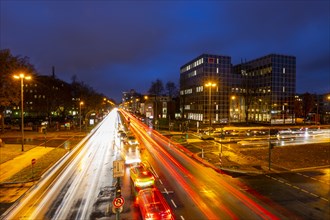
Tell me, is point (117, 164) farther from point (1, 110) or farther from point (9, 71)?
point (1, 110)

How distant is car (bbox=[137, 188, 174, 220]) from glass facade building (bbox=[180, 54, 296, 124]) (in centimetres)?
6674

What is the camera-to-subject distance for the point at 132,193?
60.4 feet

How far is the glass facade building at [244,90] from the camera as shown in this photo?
8150 cm

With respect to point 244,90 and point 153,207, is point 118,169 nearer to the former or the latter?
point 153,207

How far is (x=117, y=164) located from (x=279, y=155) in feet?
89.8

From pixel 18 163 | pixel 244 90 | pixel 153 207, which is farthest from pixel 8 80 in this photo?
pixel 244 90

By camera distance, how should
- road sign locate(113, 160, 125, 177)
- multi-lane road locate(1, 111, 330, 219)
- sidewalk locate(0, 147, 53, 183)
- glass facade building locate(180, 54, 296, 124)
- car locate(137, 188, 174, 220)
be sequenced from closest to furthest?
road sign locate(113, 160, 125, 177) < car locate(137, 188, 174, 220) < multi-lane road locate(1, 111, 330, 219) < sidewalk locate(0, 147, 53, 183) < glass facade building locate(180, 54, 296, 124)

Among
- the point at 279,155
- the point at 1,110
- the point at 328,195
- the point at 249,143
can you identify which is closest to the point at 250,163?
the point at 279,155

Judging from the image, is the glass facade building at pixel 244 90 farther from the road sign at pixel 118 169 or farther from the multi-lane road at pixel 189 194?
the road sign at pixel 118 169

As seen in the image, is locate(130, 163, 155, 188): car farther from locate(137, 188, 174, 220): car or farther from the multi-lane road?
locate(137, 188, 174, 220): car

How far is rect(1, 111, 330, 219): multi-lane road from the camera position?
1523cm

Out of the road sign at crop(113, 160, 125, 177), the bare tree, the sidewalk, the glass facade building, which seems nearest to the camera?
the road sign at crop(113, 160, 125, 177)

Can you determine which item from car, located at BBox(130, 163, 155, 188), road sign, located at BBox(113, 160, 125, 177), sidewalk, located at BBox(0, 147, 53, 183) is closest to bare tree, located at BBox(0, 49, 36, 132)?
sidewalk, located at BBox(0, 147, 53, 183)

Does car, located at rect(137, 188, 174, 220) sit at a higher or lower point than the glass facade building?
lower
